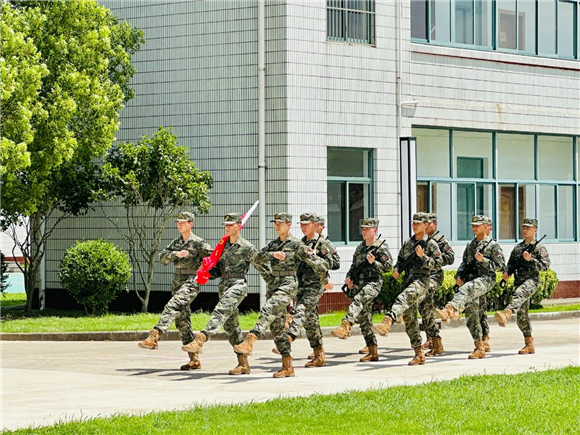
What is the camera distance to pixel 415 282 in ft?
Answer: 56.9

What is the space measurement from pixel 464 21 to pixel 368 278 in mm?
13356

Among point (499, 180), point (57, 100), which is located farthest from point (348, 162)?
point (57, 100)

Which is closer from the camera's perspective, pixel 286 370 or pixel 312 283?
pixel 286 370

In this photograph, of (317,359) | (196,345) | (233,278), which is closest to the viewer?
(196,345)

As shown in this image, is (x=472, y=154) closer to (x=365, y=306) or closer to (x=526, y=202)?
(x=526, y=202)

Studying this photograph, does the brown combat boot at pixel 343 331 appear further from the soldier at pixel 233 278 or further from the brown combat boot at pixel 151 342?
the brown combat boot at pixel 151 342

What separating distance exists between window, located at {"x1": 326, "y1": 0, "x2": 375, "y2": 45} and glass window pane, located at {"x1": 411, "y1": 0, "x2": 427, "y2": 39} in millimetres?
1617

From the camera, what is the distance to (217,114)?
84.2ft

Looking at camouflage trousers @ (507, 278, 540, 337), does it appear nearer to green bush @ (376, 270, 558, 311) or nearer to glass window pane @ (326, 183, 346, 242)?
green bush @ (376, 270, 558, 311)

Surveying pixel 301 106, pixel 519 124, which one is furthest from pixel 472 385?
pixel 519 124

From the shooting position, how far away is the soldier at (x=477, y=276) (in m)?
17.7

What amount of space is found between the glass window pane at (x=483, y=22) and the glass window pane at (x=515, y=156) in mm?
2370

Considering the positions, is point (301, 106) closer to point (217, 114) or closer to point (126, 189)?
point (217, 114)

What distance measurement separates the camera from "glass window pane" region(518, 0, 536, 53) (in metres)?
30.6
